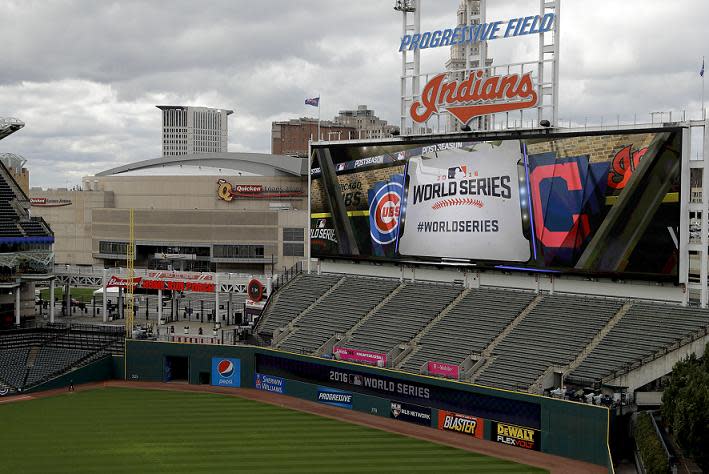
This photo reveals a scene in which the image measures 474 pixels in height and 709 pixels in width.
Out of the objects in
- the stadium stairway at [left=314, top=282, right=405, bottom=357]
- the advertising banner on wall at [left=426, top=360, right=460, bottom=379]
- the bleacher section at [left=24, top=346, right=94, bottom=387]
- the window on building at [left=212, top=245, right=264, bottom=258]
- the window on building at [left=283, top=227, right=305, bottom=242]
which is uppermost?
the window on building at [left=283, top=227, right=305, bottom=242]

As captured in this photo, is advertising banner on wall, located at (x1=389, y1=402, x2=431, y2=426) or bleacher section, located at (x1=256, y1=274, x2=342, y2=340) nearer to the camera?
advertising banner on wall, located at (x1=389, y1=402, x2=431, y2=426)

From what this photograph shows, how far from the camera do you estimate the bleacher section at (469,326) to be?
123ft

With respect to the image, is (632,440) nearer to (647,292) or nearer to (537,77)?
(647,292)

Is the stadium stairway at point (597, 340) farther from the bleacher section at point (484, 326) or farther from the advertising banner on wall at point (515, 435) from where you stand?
the advertising banner on wall at point (515, 435)

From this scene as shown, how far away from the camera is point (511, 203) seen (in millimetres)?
39281

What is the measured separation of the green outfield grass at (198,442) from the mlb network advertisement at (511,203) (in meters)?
10.7

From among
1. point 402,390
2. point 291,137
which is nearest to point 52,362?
point 402,390

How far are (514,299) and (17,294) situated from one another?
30.3m

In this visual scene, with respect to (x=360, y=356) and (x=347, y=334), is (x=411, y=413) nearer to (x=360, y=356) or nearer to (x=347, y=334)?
(x=360, y=356)

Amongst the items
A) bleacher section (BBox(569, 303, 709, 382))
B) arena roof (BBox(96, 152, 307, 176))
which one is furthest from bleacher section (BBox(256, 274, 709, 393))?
arena roof (BBox(96, 152, 307, 176))

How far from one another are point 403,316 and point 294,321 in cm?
665

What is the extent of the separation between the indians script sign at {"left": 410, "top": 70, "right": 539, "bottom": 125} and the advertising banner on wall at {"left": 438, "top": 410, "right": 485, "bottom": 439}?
14726 millimetres

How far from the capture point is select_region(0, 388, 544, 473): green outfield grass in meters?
30.2

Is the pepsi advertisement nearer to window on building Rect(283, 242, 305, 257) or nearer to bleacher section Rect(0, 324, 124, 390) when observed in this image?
bleacher section Rect(0, 324, 124, 390)
